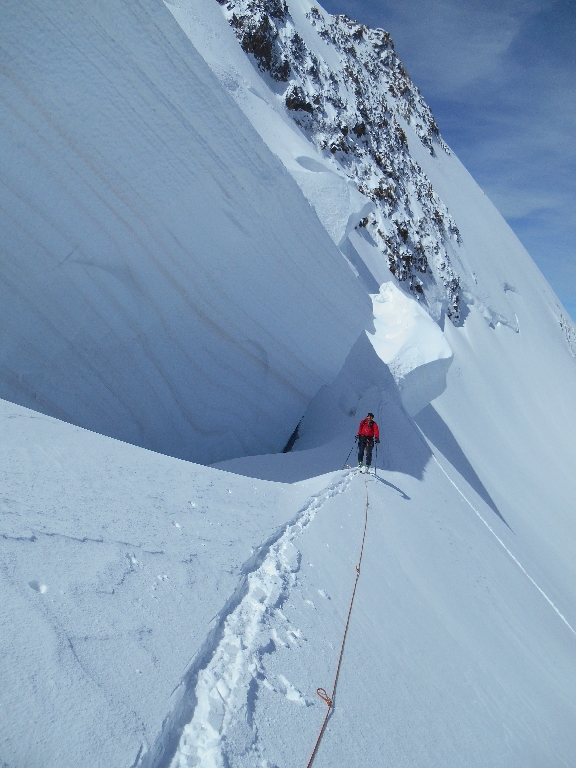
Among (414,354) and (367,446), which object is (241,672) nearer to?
(367,446)

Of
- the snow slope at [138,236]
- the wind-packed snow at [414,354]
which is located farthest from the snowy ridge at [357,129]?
the snow slope at [138,236]

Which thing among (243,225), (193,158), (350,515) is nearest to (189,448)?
(350,515)

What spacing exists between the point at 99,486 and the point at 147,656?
3.67 feet

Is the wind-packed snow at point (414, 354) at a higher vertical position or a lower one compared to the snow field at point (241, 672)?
higher

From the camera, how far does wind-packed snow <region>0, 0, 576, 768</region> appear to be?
5.55 ft

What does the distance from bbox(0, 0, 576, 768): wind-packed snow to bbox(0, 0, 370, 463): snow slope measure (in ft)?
0.07

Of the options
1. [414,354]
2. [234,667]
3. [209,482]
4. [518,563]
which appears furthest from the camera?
[414,354]

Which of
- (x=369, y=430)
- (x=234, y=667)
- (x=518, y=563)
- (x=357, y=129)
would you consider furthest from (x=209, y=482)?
(x=357, y=129)

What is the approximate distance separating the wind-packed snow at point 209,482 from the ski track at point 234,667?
0.4 inches

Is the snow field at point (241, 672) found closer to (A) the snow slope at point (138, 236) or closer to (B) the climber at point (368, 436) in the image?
(A) the snow slope at point (138, 236)

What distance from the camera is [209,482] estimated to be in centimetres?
343

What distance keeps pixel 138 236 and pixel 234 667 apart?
377cm

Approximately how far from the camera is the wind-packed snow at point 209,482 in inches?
66.6

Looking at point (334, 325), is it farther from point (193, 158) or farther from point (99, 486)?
point (99, 486)
